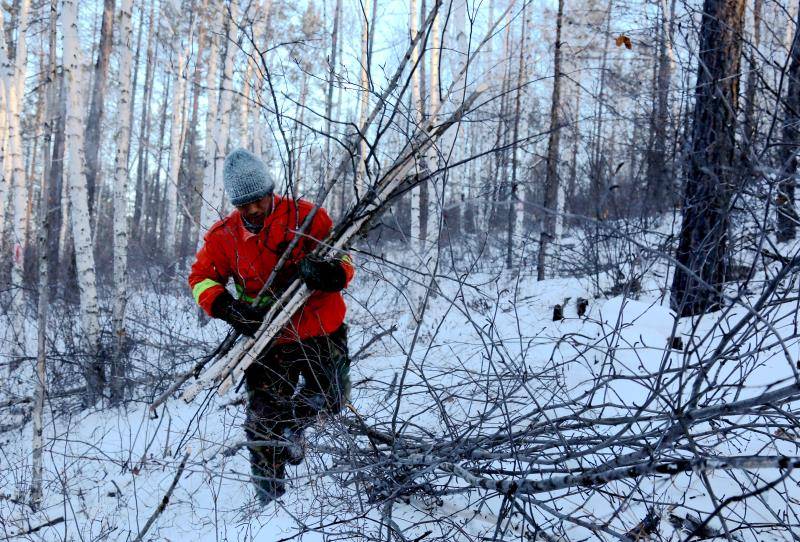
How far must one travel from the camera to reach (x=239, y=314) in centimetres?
266

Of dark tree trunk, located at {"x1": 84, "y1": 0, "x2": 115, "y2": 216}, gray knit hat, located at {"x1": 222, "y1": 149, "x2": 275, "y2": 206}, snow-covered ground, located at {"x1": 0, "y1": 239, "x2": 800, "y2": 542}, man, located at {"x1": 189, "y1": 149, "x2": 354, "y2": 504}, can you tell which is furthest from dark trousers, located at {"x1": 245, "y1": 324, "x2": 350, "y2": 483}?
dark tree trunk, located at {"x1": 84, "y1": 0, "x2": 115, "y2": 216}

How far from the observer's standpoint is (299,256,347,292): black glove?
8.13ft

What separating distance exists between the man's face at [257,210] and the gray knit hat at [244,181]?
43 mm

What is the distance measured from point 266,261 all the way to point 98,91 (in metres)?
8.60

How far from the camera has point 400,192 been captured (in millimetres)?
2432

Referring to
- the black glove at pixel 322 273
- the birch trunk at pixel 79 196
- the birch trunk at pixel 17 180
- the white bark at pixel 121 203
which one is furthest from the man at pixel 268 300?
the birch trunk at pixel 17 180

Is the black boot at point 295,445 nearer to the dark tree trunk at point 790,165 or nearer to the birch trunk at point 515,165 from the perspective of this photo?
the birch trunk at point 515,165

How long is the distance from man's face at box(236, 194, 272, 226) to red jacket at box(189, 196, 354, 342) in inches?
1.3

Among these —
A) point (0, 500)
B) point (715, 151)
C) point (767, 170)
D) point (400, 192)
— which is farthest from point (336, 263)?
point (715, 151)

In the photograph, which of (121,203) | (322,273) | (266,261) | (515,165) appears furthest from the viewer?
(121,203)

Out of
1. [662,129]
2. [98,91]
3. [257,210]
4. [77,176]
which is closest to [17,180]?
[98,91]

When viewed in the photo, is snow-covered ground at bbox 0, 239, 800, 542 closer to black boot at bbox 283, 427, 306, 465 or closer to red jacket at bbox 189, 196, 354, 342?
black boot at bbox 283, 427, 306, 465

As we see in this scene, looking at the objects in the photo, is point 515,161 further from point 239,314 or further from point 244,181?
point 239,314

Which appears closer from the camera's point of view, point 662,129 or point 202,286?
point 202,286
